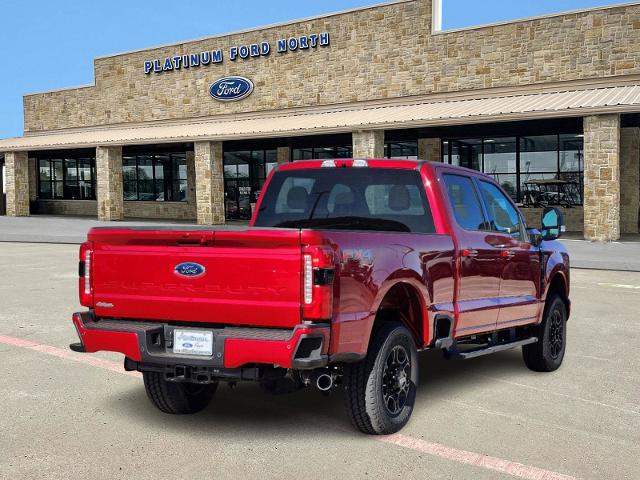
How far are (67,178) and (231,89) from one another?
1437 cm

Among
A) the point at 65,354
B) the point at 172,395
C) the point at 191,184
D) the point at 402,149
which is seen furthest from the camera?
the point at 191,184

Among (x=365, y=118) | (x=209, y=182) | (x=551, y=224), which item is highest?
(x=365, y=118)

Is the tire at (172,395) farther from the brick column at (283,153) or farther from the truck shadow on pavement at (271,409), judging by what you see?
the brick column at (283,153)

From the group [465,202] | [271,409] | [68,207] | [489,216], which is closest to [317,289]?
[271,409]

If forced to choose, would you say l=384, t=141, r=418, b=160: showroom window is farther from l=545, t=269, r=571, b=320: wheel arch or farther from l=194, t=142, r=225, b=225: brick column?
l=545, t=269, r=571, b=320: wheel arch

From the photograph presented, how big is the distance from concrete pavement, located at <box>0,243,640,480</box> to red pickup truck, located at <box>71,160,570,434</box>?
0.30 meters

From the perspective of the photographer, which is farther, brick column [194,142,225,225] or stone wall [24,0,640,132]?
brick column [194,142,225,225]

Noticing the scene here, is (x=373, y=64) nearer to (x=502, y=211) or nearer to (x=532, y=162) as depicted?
(x=532, y=162)

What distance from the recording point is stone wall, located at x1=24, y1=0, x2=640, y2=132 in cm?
2700

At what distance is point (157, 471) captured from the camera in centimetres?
435

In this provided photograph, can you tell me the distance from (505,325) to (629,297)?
663 centimetres

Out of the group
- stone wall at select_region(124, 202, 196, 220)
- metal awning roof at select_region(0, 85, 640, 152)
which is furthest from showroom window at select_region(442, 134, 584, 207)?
stone wall at select_region(124, 202, 196, 220)

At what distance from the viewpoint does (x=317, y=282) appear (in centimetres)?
438

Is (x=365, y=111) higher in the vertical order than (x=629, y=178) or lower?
higher
